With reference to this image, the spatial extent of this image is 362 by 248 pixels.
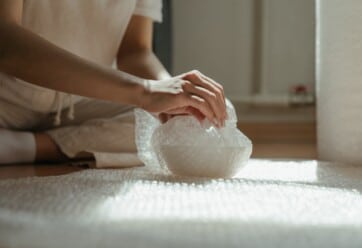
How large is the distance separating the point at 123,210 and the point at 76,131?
0.56 meters

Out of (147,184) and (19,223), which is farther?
(147,184)

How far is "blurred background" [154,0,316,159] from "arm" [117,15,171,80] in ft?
2.19

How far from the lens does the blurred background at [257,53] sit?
1.72 m

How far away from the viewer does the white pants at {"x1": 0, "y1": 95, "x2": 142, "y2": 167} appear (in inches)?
37.8

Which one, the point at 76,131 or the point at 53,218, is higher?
the point at 53,218

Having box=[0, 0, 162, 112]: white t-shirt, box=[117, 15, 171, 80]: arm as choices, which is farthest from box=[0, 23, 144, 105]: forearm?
box=[117, 15, 171, 80]: arm

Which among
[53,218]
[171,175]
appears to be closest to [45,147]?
[171,175]

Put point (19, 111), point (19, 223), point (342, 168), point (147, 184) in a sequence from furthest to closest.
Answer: point (19, 111)
point (342, 168)
point (147, 184)
point (19, 223)

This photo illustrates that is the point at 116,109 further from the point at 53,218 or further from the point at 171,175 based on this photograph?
the point at 53,218

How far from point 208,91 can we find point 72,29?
33cm

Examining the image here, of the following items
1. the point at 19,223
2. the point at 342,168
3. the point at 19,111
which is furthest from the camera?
the point at 19,111

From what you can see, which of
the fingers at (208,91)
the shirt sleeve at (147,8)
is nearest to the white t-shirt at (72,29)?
the shirt sleeve at (147,8)

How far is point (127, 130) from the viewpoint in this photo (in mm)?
986

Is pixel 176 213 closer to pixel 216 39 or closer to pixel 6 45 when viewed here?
pixel 6 45
